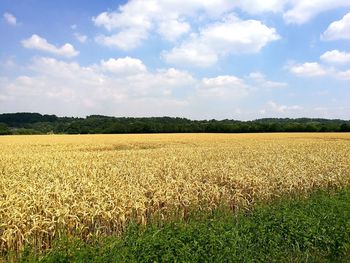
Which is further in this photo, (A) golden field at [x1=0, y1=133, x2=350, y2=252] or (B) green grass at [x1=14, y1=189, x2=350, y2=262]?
(A) golden field at [x1=0, y1=133, x2=350, y2=252]

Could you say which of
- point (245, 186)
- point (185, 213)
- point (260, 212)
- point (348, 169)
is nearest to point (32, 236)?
point (185, 213)

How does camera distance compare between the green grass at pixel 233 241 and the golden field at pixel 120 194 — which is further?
the golden field at pixel 120 194

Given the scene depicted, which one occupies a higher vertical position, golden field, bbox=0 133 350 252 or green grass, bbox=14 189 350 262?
golden field, bbox=0 133 350 252

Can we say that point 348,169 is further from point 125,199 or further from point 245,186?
point 125,199

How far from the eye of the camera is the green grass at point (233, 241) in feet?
22.3

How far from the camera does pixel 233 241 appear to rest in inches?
303

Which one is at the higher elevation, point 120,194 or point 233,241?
point 120,194

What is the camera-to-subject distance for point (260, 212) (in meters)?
9.91

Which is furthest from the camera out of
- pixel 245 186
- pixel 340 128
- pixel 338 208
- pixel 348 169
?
pixel 340 128

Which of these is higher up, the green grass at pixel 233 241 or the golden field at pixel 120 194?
the golden field at pixel 120 194

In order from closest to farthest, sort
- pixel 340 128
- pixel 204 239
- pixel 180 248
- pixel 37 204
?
1. pixel 180 248
2. pixel 204 239
3. pixel 37 204
4. pixel 340 128

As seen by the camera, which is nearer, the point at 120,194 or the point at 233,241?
the point at 233,241

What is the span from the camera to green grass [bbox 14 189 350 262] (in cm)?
680

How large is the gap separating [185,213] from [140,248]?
12.8 ft
